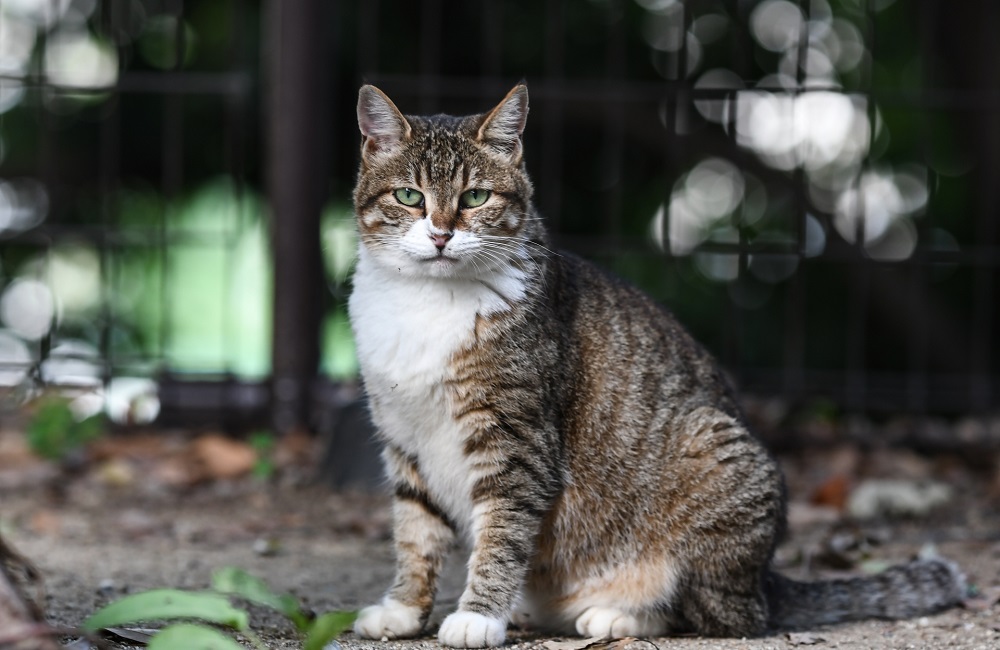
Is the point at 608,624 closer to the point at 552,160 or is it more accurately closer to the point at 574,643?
the point at 574,643

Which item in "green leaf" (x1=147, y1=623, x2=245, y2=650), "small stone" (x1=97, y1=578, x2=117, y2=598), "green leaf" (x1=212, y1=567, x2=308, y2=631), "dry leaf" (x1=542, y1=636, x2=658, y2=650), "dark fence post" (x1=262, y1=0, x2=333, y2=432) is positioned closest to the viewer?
"green leaf" (x1=147, y1=623, x2=245, y2=650)

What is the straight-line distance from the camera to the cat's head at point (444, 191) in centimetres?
320

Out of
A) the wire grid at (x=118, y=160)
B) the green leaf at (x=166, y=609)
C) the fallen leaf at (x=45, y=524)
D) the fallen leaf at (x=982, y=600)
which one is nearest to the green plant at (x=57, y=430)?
the wire grid at (x=118, y=160)

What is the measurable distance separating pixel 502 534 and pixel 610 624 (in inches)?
17.4

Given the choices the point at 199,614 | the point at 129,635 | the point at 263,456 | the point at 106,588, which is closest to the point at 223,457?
the point at 263,456

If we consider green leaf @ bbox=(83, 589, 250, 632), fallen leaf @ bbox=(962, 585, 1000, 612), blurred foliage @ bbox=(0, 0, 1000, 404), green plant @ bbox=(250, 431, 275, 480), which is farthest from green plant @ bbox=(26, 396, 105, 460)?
fallen leaf @ bbox=(962, 585, 1000, 612)

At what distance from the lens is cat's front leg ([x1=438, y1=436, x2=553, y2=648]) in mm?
→ 3061

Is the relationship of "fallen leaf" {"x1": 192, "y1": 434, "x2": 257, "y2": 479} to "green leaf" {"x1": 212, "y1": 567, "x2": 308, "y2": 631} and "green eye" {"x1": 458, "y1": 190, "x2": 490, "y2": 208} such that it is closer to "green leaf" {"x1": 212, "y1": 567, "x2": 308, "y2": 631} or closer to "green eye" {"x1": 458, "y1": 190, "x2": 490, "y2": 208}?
"green eye" {"x1": 458, "y1": 190, "x2": 490, "y2": 208}

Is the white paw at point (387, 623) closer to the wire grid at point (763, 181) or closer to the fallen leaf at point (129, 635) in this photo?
the fallen leaf at point (129, 635)

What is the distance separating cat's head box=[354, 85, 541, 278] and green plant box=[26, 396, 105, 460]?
2864 millimetres

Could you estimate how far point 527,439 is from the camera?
124 inches

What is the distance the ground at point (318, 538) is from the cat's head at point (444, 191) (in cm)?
107

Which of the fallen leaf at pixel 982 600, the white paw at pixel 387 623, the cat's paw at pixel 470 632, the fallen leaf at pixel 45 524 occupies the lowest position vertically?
the fallen leaf at pixel 45 524

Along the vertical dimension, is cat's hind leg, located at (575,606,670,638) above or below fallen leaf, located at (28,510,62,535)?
above
